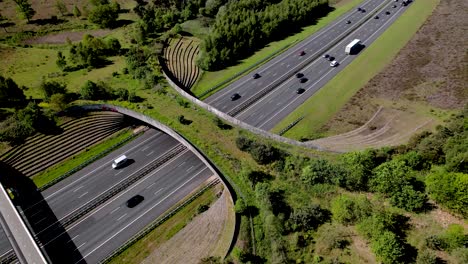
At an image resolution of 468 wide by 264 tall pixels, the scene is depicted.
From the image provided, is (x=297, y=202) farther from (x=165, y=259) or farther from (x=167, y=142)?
(x=167, y=142)

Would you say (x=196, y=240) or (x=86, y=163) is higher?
(x=86, y=163)

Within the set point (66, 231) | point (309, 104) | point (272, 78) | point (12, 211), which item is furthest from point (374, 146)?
point (12, 211)

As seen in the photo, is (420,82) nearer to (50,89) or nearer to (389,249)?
(389,249)

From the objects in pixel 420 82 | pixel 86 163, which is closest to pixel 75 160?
pixel 86 163

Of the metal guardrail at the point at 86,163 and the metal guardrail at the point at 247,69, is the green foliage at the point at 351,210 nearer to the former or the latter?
the metal guardrail at the point at 86,163

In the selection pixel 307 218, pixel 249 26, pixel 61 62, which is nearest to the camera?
pixel 307 218

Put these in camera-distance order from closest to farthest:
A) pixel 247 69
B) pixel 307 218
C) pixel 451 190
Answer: pixel 451 190
pixel 307 218
pixel 247 69

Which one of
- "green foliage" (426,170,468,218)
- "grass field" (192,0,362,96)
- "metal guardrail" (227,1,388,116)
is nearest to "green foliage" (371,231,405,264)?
"green foliage" (426,170,468,218)
